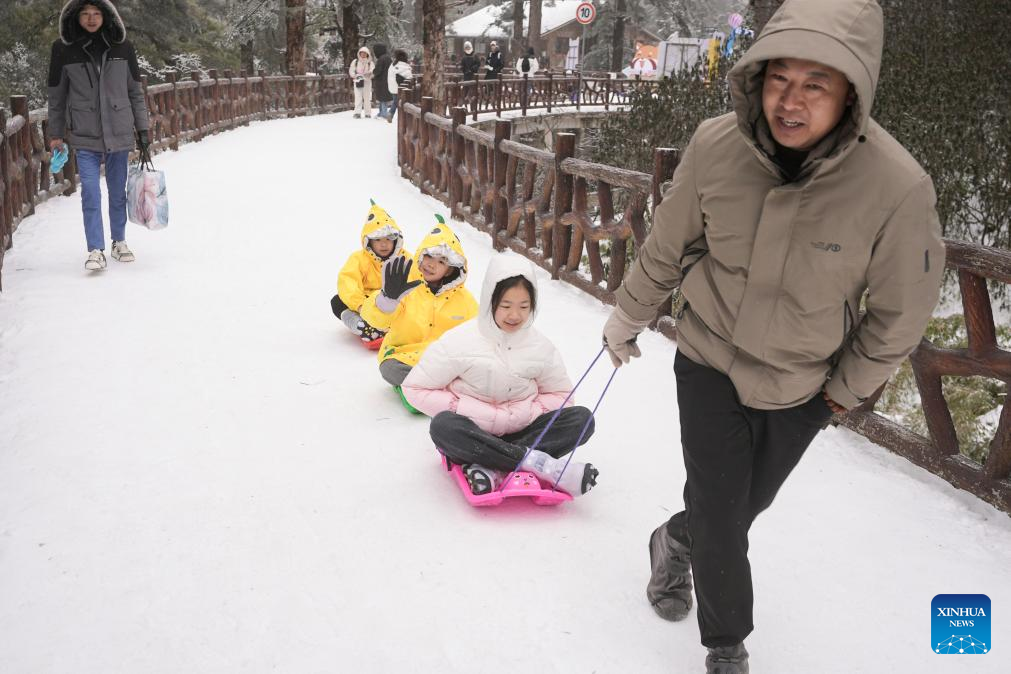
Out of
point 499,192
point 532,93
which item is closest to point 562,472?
point 499,192

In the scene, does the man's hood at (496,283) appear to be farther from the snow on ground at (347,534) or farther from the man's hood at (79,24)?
the man's hood at (79,24)

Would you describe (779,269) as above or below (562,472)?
above

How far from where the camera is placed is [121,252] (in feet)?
24.3

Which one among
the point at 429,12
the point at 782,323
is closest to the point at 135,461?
the point at 782,323

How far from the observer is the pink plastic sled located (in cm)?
349

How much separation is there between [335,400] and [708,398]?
276cm

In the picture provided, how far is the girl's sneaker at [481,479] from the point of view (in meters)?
3.49

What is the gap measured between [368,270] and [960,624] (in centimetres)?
377

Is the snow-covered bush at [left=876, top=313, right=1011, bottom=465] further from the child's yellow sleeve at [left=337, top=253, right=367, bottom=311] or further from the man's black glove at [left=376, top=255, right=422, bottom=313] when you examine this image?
the child's yellow sleeve at [left=337, top=253, right=367, bottom=311]

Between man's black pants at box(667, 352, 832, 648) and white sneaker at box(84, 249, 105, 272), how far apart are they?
5.78 m

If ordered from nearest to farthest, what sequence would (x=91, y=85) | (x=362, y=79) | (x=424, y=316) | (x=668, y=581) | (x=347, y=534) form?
(x=668, y=581), (x=347, y=534), (x=424, y=316), (x=91, y=85), (x=362, y=79)

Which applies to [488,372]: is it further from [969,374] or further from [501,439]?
[969,374]

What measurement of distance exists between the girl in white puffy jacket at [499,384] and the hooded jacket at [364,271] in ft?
6.12

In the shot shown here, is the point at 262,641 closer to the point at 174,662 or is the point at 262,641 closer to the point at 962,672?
the point at 174,662
